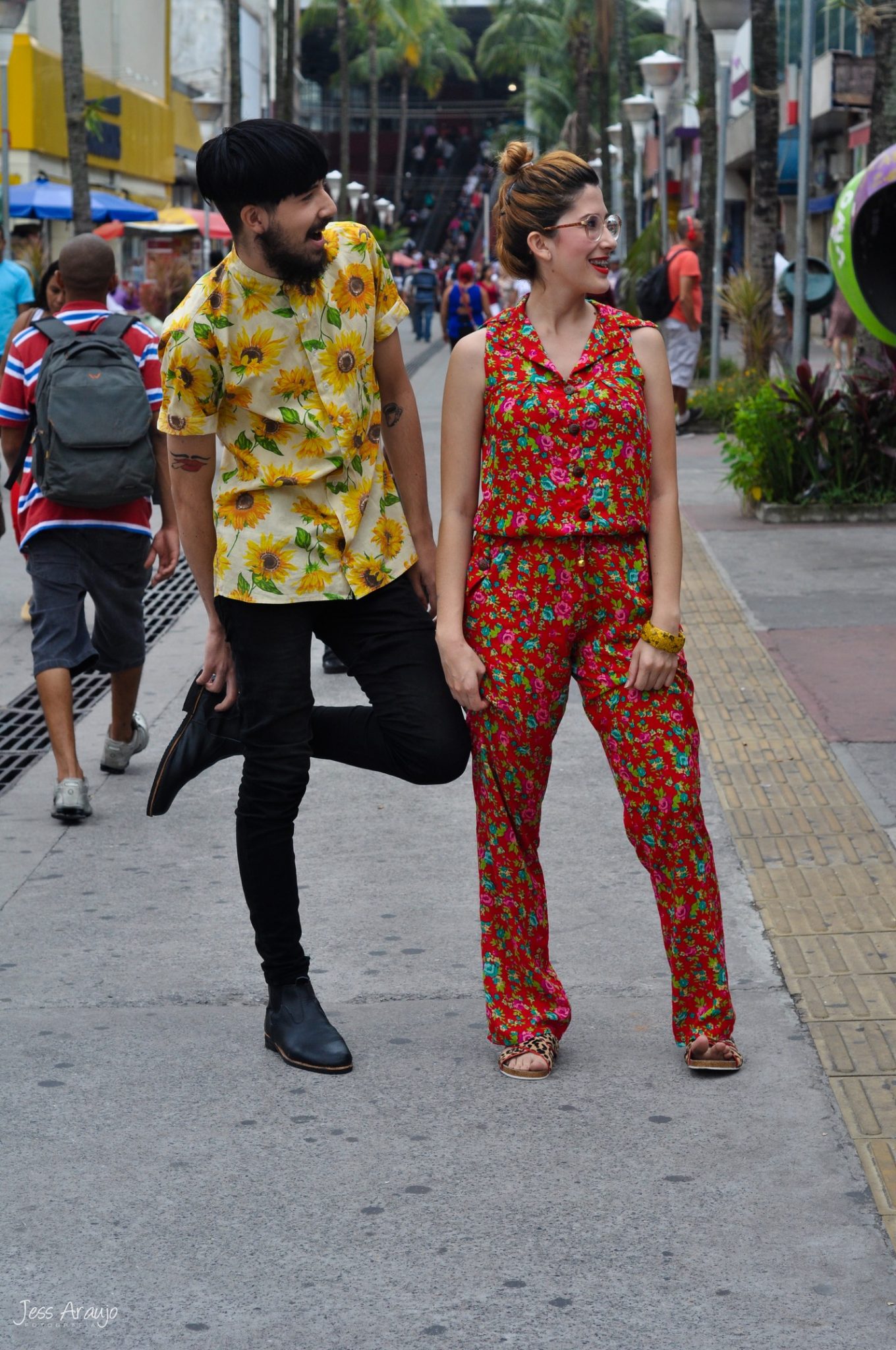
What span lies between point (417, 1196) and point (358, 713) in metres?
1.00

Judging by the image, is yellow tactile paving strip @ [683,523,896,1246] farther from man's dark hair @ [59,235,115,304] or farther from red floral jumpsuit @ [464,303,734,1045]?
man's dark hair @ [59,235,115,304]

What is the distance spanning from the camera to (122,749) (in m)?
6.43

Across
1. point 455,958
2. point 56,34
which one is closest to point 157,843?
point 455,958

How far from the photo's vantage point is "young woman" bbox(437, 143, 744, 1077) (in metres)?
3.57

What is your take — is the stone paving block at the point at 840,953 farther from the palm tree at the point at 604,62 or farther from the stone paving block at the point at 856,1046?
the palm tree at the point at 604,62

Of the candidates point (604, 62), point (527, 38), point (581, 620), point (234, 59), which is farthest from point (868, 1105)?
point (527, 38)

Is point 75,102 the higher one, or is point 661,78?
point 661,78

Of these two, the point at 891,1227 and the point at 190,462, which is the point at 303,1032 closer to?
the point at 190,462

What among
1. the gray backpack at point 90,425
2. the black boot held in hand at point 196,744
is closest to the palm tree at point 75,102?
the gray backpack at point 90,425

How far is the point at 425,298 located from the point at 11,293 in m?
26.6

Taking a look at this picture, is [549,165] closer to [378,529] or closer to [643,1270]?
[378,529]

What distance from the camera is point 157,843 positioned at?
5625 millimetres

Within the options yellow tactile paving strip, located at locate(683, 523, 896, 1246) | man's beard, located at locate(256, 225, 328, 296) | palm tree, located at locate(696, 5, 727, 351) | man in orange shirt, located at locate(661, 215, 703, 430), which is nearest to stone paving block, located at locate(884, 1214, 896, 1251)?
yellow tactile paving strip, located at locate(683, 523, 896, 1246)

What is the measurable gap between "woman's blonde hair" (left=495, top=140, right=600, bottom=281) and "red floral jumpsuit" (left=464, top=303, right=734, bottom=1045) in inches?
4.3
